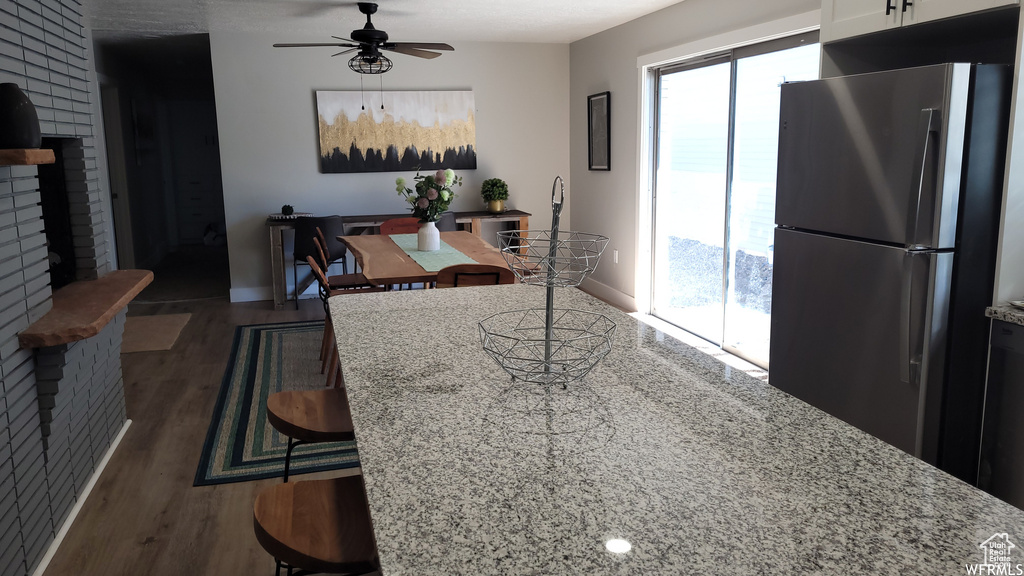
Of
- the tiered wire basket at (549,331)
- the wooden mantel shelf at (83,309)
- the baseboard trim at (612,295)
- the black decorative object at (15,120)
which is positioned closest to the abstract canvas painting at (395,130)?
the baseboard trim at (612,295)

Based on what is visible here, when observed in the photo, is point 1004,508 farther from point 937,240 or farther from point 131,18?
point 131,18

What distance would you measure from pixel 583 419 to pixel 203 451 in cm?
258

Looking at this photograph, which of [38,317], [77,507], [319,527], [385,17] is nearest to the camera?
[319,527]

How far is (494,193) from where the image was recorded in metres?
6.77

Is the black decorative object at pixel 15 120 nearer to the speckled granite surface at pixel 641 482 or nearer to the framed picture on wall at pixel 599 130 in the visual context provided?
the speckled granite surface at pixel 641 482

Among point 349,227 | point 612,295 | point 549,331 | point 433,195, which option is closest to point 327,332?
point 433,195

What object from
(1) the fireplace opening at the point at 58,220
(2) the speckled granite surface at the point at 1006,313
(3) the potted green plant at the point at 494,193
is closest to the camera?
(2) the speckled granite surface at the point at 1006,313

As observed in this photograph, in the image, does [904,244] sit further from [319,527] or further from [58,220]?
[58,220]

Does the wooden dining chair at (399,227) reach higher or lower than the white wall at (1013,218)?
lower

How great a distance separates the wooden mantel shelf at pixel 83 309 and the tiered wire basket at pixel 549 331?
4.65ft

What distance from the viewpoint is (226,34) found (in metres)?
6.10

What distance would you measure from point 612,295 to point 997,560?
579 cm

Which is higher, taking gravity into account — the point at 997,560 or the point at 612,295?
the point at 997,560

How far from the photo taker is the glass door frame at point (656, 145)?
14.8ft
